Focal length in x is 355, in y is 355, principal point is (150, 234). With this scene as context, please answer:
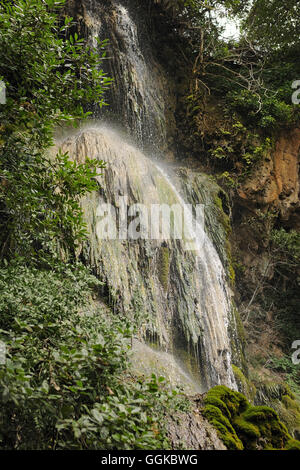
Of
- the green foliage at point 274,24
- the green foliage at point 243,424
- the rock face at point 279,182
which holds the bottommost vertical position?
the green foliage at point 243,424

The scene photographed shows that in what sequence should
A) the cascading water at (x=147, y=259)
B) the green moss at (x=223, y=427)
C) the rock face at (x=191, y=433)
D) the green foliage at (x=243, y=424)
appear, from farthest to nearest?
1. the cascading water at (x=147, y=259)
2. the green foliage at (x=243, y=424)
3. the green moss at (x=223, y=427)
4. the rock face at (x=191, y=433)

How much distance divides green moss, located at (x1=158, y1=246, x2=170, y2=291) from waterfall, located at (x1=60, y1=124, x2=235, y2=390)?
0.01 meters

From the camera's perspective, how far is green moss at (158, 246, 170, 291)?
254 inches

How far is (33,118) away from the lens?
336cm

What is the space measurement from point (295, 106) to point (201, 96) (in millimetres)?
2715

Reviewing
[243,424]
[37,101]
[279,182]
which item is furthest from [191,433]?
[279,182]

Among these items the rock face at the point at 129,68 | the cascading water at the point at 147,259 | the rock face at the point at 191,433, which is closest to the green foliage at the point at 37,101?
the cascading water at the point at 147,259

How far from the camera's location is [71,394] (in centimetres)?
215

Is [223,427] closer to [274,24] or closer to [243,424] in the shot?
[243,424]

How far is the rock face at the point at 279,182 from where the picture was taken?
10273 millimetres

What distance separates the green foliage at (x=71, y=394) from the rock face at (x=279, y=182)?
8503 mm

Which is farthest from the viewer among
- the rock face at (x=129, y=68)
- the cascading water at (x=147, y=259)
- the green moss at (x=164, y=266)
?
the rock face at (x=129, y=68)

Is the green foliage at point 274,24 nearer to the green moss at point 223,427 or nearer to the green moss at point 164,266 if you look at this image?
the green moss at point 164,266
